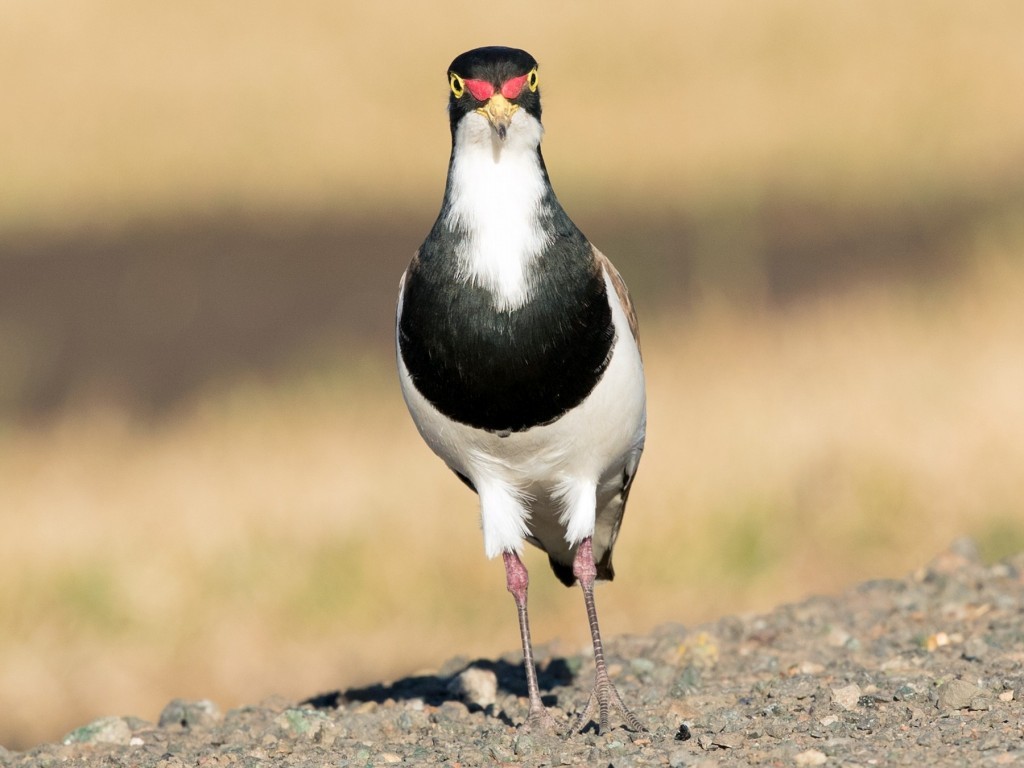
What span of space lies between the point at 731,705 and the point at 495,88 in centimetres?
263

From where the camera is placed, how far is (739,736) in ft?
21.3

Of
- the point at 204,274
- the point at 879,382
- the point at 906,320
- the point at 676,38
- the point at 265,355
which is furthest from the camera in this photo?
the point at 676,38

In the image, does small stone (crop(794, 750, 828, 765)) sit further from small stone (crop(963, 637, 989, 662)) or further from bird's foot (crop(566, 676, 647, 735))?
small stone (crop(963, 637, 989, 662))

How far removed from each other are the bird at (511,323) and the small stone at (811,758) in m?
1.12

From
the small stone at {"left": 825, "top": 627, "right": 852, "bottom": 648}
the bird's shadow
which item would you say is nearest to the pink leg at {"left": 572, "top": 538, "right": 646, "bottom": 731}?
the bird's shadow

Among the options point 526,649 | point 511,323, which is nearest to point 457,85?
point 511,323

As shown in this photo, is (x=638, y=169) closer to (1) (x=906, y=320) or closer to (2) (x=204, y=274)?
(2) (x=204, y=274)

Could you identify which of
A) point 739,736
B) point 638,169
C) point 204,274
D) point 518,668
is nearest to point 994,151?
point 638,169

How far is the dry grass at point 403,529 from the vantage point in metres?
11.1

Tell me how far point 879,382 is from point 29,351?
8.90 metres

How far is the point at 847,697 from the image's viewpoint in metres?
6.89

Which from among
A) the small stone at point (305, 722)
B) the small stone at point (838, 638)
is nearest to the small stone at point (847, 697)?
the small stone at point (838, 638)

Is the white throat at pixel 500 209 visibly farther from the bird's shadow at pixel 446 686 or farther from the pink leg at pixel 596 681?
the bird's shadow at pixel 446 686

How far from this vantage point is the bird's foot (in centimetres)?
716
